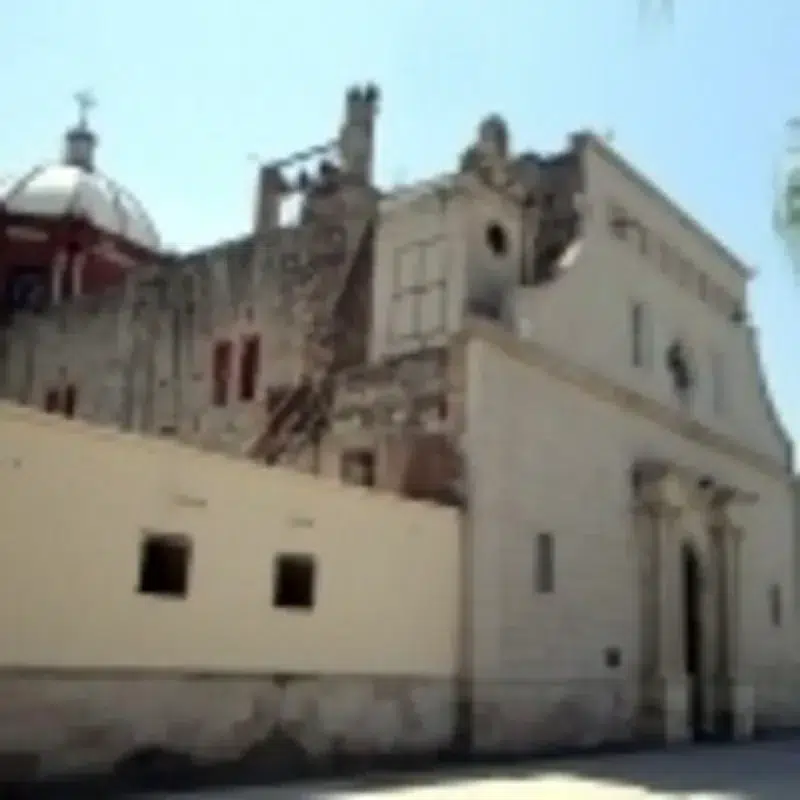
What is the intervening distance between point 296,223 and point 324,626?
1005 centimetres

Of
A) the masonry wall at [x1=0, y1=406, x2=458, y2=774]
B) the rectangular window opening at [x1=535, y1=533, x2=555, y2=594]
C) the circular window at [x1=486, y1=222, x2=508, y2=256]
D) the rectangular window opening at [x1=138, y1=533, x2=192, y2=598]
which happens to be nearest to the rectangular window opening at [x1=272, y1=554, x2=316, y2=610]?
the masonry wall at [x1=0, y1=406, x2=458, y2=774]

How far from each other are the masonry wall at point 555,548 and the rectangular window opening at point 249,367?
5.85 m

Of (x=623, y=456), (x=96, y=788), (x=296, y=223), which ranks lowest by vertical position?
(x=96, y=788)

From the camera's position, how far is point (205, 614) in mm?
12742

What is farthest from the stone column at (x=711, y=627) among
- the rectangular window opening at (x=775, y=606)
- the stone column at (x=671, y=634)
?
the rectangular window opening at (x=775, y=606)

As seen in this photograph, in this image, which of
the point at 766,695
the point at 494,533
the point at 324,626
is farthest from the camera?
the point at 766,695

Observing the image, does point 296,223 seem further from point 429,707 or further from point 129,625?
point 129,625

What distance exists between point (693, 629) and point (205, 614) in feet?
43.3

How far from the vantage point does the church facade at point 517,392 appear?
17.5 metres

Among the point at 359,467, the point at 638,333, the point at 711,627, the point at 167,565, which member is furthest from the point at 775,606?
the point at 167,565

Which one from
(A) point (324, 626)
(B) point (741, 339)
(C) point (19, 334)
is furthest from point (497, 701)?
(C) point (19, 334)

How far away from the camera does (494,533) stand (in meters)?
17.1

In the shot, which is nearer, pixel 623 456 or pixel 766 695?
pixel 623 456

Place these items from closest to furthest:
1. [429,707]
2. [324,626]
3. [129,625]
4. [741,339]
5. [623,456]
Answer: [129,625] → [324,626] → [429,707] → [623,456] → [741,339]
